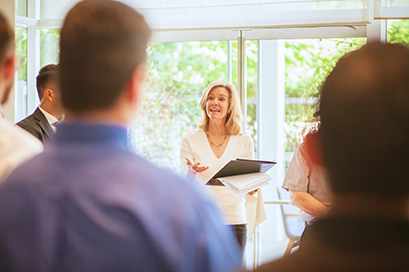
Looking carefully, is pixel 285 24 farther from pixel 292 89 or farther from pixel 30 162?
pixel 30 162

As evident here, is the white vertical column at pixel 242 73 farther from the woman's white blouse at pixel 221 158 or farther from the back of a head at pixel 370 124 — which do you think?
the back of a head at pixel 370 124

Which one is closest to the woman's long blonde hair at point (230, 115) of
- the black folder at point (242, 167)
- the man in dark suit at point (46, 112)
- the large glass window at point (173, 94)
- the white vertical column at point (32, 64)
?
the black folder at point (242, 167)

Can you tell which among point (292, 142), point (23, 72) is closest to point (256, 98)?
point (292, 142)

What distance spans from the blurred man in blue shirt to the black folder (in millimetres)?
1902

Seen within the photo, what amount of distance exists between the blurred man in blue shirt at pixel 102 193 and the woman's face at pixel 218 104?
99.0 inches

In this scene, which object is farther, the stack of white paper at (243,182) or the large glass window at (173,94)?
the large glass window at (173,94)

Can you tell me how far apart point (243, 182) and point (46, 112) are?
4.55 ft

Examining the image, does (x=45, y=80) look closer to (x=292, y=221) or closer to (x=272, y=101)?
(x=272, y=101)

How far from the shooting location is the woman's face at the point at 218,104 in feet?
10.4

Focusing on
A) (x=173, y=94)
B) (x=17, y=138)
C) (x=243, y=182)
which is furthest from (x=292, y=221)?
(x=17, y=138)

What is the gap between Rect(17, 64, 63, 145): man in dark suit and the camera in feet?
8.34

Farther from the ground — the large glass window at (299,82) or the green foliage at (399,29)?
the green foliage at (399,29)

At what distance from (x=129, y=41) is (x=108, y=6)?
0.07m

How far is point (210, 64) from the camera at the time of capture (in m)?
4.17
